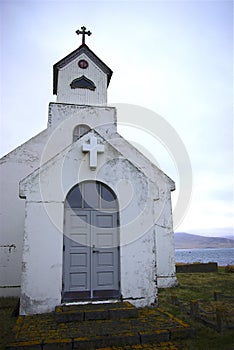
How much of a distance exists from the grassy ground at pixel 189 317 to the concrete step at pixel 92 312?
3.78 ft

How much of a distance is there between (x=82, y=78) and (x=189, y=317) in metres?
11.4

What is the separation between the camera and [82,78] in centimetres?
1416

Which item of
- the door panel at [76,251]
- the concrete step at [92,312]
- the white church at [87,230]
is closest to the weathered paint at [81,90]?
the white church at [87,230]

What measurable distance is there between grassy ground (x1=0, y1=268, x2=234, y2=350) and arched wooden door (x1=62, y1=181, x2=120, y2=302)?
5.63ft

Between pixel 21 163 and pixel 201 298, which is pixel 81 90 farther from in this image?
pixel 201 298

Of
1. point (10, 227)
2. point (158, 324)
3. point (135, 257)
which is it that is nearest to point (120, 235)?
point (135, 257)

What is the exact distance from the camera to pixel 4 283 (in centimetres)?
1055

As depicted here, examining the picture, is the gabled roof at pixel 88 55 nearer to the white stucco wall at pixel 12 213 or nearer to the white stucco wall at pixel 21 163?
the white stucco wall at pixel 21 163

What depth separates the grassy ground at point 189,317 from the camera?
563 centimetres

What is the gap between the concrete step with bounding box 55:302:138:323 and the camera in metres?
6.52

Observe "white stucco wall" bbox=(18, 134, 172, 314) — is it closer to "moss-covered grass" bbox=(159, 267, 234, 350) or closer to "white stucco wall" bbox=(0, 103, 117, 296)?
"moss-covered grass" bbox=(159, 267, 234, 350)

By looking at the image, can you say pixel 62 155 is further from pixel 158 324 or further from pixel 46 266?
pixel 158 324

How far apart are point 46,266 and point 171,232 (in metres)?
6.71

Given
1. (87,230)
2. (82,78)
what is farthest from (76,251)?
(82,78)
